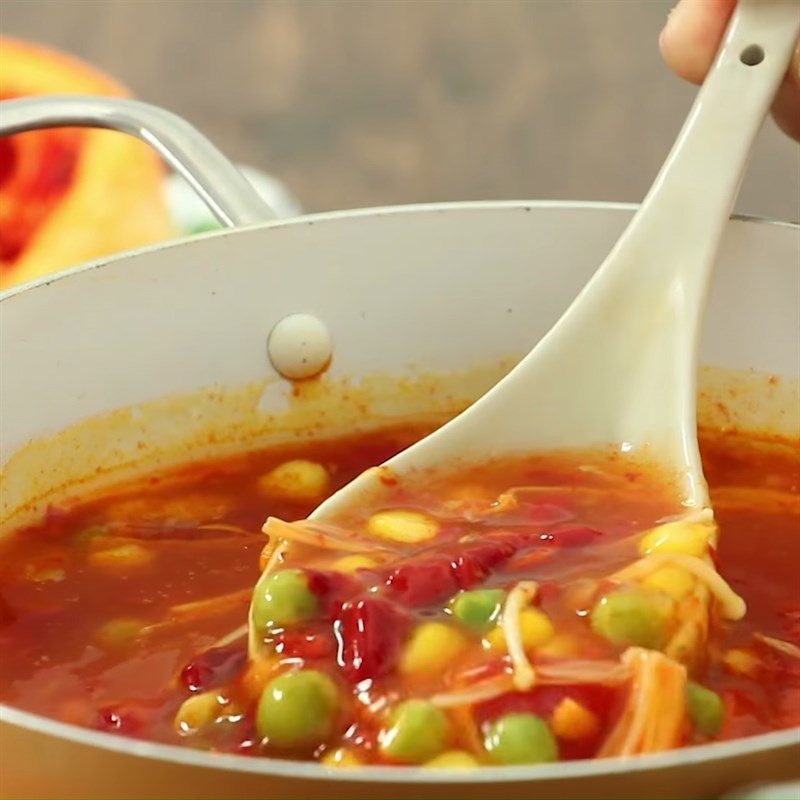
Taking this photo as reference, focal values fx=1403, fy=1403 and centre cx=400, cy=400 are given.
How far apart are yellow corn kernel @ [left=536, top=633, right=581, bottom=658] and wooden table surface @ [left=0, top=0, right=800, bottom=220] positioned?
2.45 m

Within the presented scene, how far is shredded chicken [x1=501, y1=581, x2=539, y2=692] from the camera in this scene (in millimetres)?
989

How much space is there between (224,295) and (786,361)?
68 centimetres

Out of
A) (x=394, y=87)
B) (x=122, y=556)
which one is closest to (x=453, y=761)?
(x=122, y=556)

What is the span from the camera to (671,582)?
1.12 m

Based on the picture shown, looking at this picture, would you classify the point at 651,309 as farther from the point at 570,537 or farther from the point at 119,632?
the point at 119,632

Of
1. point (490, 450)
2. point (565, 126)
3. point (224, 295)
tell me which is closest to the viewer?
point (490, 450)

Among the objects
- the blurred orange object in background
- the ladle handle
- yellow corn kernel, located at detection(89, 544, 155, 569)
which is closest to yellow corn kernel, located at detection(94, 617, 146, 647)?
yellow corn kernel, located at detection(89, 544, 155, 569)

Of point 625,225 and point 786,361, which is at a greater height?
point 625,225

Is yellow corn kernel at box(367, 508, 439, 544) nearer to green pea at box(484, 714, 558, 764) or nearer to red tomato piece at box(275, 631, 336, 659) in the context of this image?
red tomato piece at box(275, 631, 336, 659)

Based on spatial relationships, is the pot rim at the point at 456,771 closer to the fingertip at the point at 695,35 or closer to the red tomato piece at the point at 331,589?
the red tomato piece at the point at 331,589

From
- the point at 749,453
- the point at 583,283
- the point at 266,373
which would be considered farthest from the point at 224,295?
the point at 749,453

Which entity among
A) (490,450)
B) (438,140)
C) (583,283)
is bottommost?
(490,450)

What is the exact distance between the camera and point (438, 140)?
348 cm

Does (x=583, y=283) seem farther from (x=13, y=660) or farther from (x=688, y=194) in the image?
(x=13, y=660)
